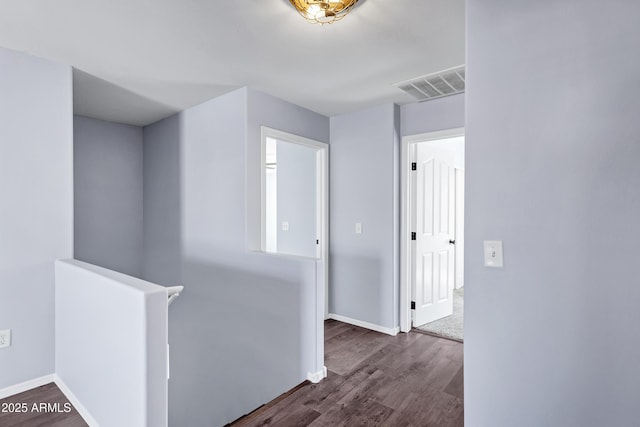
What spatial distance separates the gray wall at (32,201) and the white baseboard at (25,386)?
31 mm

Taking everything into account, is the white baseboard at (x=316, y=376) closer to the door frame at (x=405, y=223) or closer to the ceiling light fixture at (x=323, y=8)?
the door frame at (x=405, y=223)

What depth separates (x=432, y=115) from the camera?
3172mm

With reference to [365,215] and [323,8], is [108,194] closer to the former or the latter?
[365,215]

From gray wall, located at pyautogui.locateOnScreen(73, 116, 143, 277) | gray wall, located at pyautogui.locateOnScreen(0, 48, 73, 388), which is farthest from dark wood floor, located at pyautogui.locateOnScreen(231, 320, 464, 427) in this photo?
gray wall, located at pyautogui.locateOnScreen(73, 116, 143, 277)

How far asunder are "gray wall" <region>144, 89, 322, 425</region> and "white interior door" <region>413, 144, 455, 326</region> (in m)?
1.44

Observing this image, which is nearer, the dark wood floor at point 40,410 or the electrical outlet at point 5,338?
the dark wood floor at point 40,410

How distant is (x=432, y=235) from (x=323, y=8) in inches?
105

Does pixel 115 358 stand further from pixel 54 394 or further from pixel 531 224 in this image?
pixel 531 224

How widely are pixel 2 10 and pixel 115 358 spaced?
1941 mm

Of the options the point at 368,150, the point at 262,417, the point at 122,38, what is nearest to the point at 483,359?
the point at 262,417

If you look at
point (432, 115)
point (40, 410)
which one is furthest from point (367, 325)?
point (40, 410)

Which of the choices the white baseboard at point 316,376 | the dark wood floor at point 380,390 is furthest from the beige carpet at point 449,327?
the white baseboard at point 316,376

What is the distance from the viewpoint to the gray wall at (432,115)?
3012 millimetres

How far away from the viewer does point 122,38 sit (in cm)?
202
